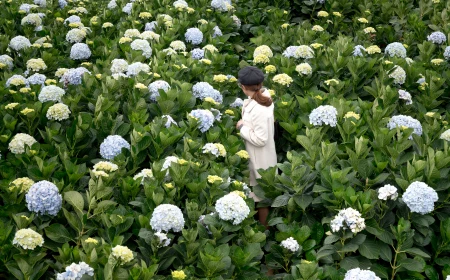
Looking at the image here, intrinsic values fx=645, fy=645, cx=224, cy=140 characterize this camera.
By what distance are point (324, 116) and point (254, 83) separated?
1.78 feet

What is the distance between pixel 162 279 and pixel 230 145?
1455 mm

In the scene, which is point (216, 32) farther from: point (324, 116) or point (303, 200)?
point (303, 200)

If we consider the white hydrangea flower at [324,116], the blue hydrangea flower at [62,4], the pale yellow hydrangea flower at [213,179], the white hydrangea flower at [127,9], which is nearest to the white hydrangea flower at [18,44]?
the white hydrangea flower at [127,9]

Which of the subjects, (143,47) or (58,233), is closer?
(58,233)

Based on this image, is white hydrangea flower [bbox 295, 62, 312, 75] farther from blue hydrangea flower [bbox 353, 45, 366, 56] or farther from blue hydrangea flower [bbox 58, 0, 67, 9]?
blue hydrangea flower [bbox 58, 0, 67, 9]

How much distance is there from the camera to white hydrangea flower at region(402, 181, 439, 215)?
350 centimetres

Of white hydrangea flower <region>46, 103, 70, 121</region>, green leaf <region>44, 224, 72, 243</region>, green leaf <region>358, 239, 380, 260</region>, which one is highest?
green leaf <region>44, 224, 72, 243</region>

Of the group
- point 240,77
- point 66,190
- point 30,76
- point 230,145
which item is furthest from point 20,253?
point 30,76

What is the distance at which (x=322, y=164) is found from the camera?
12.9 ft

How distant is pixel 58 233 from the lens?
326 cm

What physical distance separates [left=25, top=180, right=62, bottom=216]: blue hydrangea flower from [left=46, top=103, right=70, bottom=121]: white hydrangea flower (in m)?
1.08

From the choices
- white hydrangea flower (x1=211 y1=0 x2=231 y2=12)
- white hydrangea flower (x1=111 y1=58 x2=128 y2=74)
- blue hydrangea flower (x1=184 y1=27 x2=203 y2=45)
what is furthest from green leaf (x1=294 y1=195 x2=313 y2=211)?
white hydrangea flower (x1=211 y1=0 x2=231 y2=12)

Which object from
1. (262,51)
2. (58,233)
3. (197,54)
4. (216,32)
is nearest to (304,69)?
(262,51)

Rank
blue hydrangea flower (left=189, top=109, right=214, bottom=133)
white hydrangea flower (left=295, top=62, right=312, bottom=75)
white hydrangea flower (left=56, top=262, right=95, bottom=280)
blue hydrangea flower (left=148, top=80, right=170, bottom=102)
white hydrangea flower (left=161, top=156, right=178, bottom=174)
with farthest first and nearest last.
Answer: white hydrangea flower (left=295, top=62, right=312, bottom=75) → blue hydrangea flower (left=148, top=80, right=170, bottom=102) → blue hydrangea flower (left=189, top=109, right=214, bottom=133) → white hydrangea flower (left=161, top=156, right=178, bottom=174) → white hydrangea flower (left=56, top=262, right=95, bottom=280)
